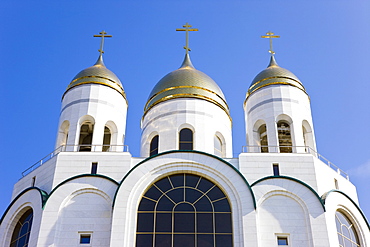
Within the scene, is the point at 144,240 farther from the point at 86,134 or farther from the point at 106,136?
the point at 86,134

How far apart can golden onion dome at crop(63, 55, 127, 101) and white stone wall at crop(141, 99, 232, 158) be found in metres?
2.40

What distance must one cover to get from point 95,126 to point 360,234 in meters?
13.5

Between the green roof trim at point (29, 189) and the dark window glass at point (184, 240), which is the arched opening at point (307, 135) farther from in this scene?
the green roof trim at point (29, 189)

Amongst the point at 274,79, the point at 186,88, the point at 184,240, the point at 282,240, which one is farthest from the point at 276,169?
the point at 186,88

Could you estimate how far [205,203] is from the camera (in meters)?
22.3

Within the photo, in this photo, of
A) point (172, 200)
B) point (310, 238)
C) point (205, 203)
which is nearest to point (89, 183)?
point (172, 200)

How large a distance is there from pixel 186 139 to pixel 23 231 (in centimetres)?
887

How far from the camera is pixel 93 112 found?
1060 inches

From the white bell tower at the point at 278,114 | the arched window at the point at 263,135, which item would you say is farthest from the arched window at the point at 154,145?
the arched window at the point at 263,135

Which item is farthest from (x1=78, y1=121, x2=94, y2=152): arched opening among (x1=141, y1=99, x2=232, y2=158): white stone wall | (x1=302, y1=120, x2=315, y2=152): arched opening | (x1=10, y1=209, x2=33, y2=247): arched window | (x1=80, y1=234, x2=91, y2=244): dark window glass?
(x1=302, y1=120, x2=315, y2=152): arched opening

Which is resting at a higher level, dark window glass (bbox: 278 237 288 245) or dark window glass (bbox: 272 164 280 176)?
dark window glass (bbox: 272 164 280 176)

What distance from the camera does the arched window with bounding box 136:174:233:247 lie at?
21328mm

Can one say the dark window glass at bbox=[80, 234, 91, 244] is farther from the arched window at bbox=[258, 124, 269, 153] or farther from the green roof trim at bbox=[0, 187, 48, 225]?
the arched window at bbox=[258, 124, 269, 153]

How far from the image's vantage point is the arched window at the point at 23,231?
73.8ft
